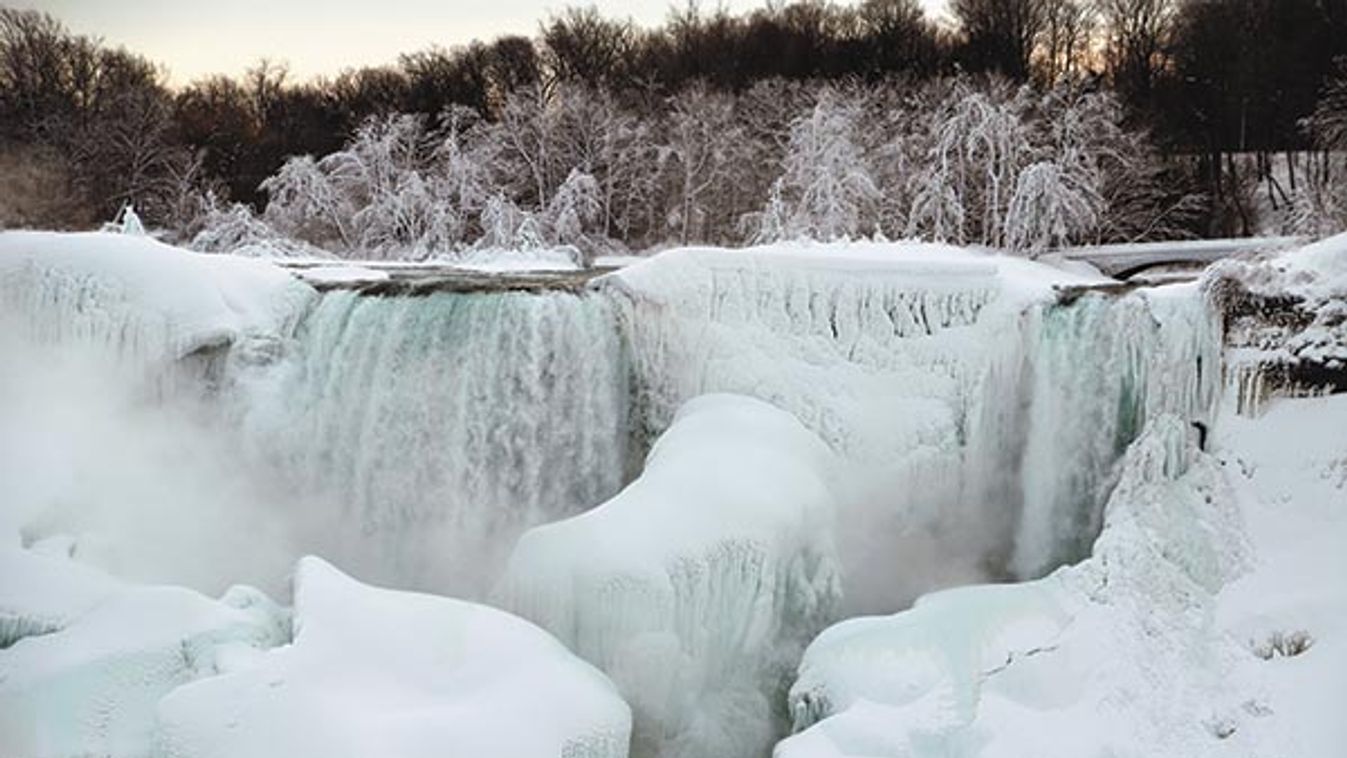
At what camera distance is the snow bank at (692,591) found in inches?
250

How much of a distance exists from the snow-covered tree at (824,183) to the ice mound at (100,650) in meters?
13.7

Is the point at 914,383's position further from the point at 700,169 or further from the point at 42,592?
the point at 700,169

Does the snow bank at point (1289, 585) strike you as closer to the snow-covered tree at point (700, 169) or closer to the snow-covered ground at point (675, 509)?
the snow-covered ground at point (675, 509)

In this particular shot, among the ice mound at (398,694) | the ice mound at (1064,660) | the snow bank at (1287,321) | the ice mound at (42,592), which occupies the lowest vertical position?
the ice mound at (1064,660)

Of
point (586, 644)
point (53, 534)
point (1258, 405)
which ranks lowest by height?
point (586, 644)

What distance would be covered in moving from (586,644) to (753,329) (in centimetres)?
324

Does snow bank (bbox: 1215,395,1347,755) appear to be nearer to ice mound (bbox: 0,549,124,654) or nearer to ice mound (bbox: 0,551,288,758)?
ice mound (bbox: 0,551,288,758)

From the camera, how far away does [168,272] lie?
848 centimetres

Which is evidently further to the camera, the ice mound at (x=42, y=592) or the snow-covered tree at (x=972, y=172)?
the snow-covered tree at (x=972, y=172)

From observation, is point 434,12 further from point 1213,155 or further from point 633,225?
point 1213,155

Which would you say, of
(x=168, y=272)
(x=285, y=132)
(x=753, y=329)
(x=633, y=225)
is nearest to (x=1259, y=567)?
(x=753, y=329)

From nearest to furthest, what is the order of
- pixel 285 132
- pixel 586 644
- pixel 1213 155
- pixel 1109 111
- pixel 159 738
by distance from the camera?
pixel 159 738, pixel 586 644, pixel 1109 111, pixel 1213 155, pixel 285 132

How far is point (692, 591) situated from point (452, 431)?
305 centimetres

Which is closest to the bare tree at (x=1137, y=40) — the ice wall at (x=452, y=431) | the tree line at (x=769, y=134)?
the tree line at (x=769, y=134)
